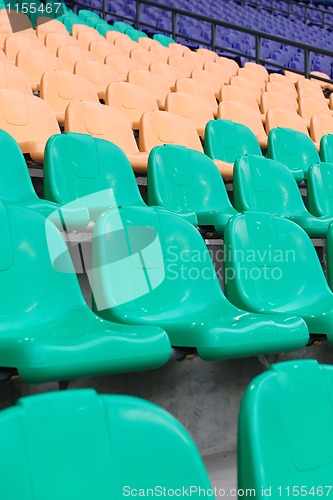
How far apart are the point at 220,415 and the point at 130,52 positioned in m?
2.26

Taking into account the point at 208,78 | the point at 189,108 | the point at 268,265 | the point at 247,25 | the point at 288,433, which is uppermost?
the point at 288,433

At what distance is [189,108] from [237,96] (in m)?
0.48

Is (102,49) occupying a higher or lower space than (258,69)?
higher

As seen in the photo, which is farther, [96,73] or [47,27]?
[47,27]

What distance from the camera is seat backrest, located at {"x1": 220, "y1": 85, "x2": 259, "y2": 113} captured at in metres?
2.31

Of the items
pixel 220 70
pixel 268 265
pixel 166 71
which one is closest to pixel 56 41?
pixel 166 71

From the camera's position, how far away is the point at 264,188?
1302 millimetres

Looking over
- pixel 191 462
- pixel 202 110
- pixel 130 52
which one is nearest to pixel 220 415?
pixel 191 462

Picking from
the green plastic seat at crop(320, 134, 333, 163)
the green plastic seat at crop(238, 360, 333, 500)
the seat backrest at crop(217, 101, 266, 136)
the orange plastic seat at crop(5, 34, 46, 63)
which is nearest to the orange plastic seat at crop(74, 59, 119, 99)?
the orange plastic seat at crop(5, 34, 46, 63)

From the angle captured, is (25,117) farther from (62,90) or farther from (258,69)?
(258,69)

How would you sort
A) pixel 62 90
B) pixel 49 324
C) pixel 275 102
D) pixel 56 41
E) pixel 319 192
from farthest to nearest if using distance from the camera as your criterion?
pixel 56 41
pixel 275 102
pixel 62 90
pixel 319 192
pixel 49 324

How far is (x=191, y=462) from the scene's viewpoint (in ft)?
1.18

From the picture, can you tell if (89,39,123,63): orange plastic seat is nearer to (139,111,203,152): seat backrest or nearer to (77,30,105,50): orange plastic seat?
(77,30,105,50): orange plastic seat

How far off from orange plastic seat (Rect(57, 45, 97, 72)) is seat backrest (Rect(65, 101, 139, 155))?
0.95 m
